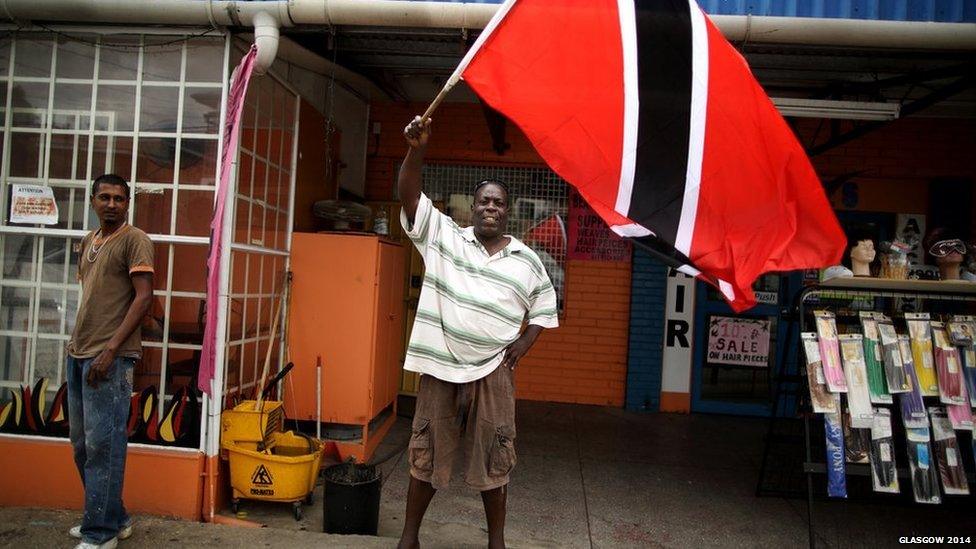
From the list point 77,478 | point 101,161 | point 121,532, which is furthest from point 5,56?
point 121,532

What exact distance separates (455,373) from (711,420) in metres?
4.73

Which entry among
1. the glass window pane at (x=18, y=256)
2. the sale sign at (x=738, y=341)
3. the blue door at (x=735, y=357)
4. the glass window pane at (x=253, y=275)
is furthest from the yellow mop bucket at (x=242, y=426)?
the sale sign at (x=738, y=341)

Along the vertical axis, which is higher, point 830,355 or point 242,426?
point 830,355

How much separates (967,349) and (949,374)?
0.19 m

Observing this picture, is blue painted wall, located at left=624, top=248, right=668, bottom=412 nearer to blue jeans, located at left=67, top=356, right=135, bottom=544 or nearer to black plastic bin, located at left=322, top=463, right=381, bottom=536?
black plastic bin, located at left=322, top=463, right=381, bottom=536

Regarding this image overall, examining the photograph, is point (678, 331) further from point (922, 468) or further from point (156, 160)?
point (156, 160)

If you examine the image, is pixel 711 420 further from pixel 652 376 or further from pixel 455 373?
pixel 455 373

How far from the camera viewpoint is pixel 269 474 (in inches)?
154

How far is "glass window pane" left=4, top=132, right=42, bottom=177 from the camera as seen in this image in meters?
4.14

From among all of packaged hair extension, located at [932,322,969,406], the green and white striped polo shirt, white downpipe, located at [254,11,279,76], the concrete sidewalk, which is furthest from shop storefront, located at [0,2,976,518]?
the green and white striped polo shirt

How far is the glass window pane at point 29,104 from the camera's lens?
13.6 feet

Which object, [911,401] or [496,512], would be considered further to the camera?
[911,401]

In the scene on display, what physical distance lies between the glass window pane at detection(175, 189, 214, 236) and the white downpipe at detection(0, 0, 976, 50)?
3.48ft

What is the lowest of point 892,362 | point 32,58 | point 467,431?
point 467,431
